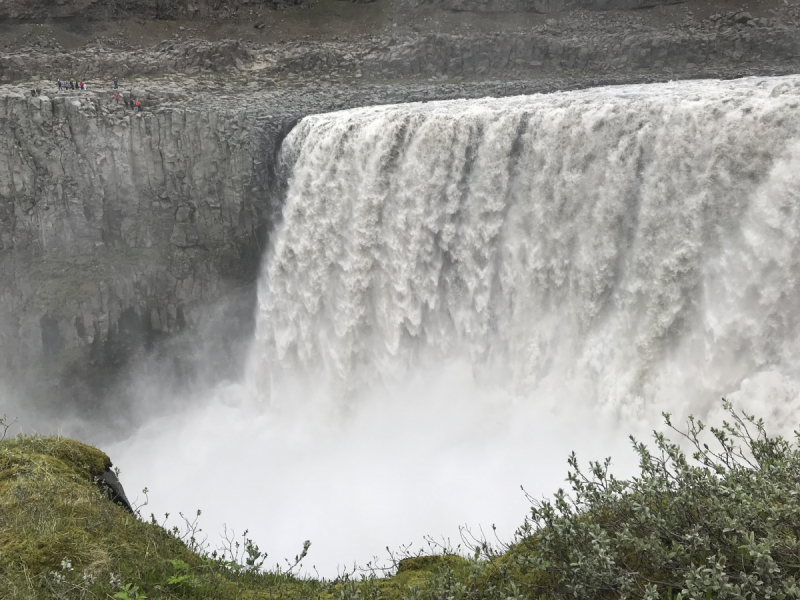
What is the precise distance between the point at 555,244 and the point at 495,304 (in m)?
2.49

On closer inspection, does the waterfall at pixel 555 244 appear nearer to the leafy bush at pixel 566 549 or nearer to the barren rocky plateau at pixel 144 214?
the barren rocky plateau at pixel 144 214

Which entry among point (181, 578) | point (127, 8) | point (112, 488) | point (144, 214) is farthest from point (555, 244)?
point (127, 8)

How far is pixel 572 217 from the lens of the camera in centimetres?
1436

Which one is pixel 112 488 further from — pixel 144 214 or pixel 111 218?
pixel 111 218

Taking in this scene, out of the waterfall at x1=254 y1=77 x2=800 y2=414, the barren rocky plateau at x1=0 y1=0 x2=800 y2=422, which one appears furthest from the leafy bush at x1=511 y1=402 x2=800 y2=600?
the barren rocky plateau at x1=0 y1=0 x2=800 y2=422

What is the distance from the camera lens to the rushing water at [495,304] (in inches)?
456

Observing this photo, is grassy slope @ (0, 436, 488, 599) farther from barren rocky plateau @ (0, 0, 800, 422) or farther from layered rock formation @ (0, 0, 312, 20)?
layered rock formation @ (0, 0, 312, 20)

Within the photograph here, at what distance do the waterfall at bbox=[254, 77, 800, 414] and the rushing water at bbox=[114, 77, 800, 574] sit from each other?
0.17ft

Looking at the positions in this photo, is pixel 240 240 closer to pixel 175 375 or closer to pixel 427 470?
pixel 175 375

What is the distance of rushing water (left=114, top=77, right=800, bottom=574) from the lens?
11.6 meters

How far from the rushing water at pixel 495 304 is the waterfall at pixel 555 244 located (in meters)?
0.05

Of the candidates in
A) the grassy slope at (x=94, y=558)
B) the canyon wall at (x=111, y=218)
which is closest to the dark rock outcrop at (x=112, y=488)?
the grassy slope at (x=94, y=558)

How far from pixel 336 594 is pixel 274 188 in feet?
61.6

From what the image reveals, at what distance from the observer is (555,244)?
14.8 metres
